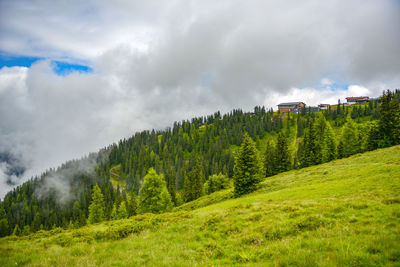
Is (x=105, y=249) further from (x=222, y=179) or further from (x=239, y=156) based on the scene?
(x=222, y=179)

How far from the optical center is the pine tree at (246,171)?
41969mm

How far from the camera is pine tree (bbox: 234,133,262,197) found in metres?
42.0

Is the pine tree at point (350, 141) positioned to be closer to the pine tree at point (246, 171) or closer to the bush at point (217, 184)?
the pine tree at point (246, 171)

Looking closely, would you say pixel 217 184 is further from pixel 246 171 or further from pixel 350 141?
pixel 350 141

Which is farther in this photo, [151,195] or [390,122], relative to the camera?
[390,122]

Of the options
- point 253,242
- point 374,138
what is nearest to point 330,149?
point 374,138

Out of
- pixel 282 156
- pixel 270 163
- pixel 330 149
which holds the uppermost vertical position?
pixel 330 149

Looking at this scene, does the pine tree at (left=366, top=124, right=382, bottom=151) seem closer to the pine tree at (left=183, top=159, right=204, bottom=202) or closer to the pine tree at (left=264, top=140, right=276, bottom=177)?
the pine tree at (left=264, top=140, right=276, bottom=177)

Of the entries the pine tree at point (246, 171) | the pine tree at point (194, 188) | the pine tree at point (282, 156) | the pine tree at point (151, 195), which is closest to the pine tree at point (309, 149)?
the pine tree at point (282, 156)

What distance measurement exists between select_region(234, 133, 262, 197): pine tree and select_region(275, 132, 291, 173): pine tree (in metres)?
27.1

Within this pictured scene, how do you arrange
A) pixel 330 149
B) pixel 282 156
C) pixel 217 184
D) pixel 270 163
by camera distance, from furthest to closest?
pixel 217 184 < pixel 270 163 < pixel 282 156 < pixel 330 149

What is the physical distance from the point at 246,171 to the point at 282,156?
102 ft

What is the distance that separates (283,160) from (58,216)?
18809cm

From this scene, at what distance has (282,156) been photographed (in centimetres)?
6731
